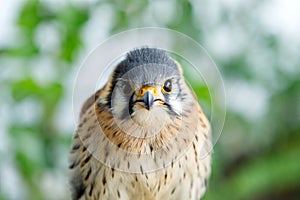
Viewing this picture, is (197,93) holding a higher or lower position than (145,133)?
higher

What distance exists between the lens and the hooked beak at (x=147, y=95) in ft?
2.52

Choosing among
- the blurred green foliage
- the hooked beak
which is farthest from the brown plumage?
the blurred green foliage

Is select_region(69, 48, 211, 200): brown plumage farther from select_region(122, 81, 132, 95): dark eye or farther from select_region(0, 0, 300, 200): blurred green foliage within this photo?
select_region(0, 0, 300, 200): blurred green foliage

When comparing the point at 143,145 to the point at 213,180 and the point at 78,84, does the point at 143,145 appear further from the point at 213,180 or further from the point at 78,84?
the point at 213,180

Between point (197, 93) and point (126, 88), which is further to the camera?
point (197, 93)

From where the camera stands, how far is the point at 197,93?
966 millimetres

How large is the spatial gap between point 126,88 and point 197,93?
0.19 m

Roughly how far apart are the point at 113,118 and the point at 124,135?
0.03 metres

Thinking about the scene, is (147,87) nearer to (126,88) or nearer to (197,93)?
(126,88)

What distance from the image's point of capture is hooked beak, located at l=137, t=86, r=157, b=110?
0.77 metres

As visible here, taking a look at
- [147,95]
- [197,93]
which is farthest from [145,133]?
[197,93]

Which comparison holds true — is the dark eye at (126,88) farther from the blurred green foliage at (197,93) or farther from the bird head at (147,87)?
the blurred green foliage at (197,93)

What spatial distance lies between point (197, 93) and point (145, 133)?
190 mm

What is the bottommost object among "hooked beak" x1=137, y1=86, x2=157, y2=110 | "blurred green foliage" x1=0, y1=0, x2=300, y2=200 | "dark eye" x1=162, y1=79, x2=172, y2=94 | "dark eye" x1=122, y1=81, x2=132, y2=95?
"hooked beak" x1=137, y1=86, x2=157, y2=110
